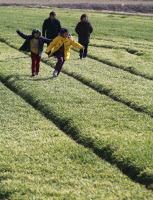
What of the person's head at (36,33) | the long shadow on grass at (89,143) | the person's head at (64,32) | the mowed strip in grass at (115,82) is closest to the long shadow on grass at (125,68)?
the mowed strip in grass at (115,82)

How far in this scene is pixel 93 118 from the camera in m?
8.16

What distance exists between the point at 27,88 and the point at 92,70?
365cm

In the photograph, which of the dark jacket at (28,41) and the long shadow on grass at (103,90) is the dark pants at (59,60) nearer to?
the dark jacket at (28,41)

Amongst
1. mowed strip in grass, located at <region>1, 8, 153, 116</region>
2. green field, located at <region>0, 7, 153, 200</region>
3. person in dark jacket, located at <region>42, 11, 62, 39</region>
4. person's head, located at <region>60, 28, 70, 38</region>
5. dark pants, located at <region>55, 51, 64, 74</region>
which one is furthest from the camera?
person in dark jacket, located at <region>42, 11, 62, 39</region>

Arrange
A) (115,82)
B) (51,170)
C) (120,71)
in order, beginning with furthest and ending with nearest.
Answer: (120,71) → (115,82) → (51,170)

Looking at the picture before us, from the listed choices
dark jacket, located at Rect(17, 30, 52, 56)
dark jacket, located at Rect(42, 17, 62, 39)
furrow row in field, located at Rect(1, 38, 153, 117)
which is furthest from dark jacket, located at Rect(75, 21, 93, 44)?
dark jacket, located at Rect(17, 30, 52, 56)

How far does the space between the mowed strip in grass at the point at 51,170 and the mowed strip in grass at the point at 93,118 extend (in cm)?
31

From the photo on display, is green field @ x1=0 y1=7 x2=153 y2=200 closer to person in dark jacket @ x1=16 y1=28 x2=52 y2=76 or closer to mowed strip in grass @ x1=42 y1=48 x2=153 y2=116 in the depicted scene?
mowed strip in grass @ x1=42 y1=48 x2=153 y2=116

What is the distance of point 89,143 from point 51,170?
1.35 m

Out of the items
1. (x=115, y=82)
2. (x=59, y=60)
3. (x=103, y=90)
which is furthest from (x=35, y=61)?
(x=115, y=82)

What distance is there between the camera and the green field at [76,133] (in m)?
5.51

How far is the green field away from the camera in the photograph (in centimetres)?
551

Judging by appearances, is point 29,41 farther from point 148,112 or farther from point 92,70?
point 148,112

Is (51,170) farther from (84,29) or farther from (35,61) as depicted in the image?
(84,29)
